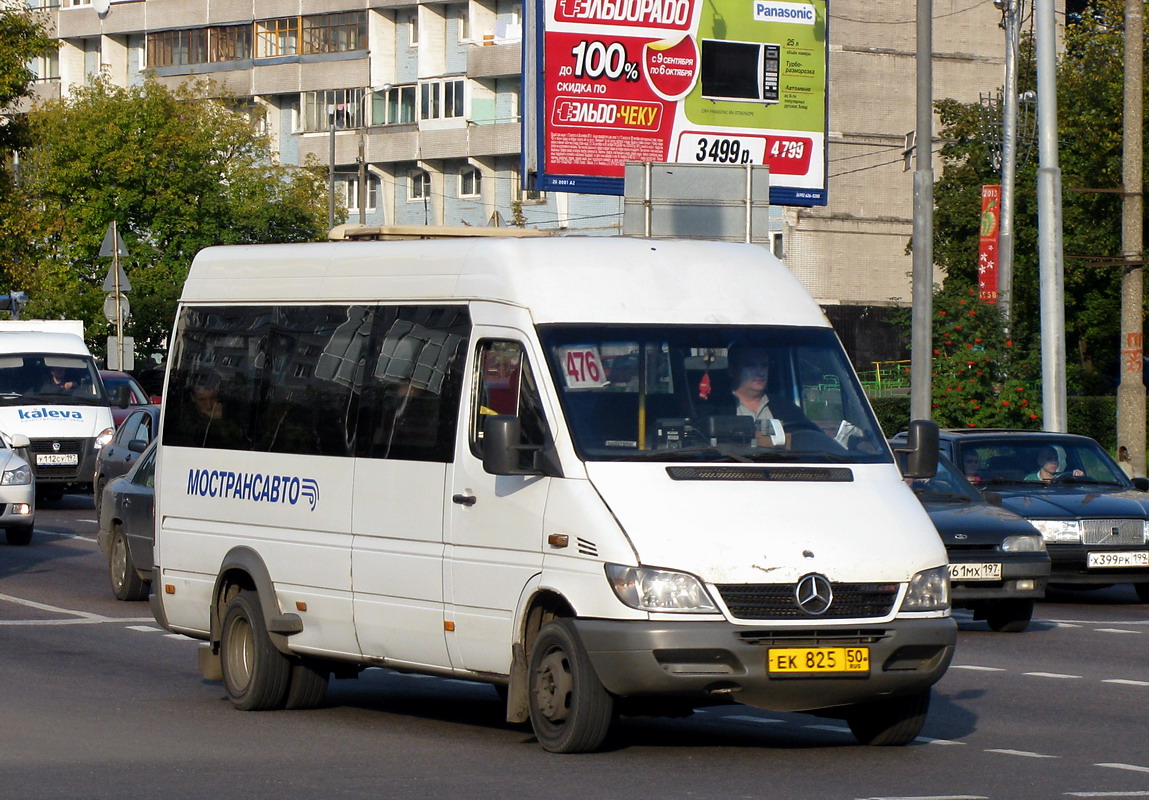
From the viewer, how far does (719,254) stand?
438 inches

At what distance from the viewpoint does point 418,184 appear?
8706 cm

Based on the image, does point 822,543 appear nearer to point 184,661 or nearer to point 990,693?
point 990,693

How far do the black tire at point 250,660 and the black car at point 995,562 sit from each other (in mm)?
6443

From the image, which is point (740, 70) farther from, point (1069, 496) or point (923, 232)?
point (1069, 496)

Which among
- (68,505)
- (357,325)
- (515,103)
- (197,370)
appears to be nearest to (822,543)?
(357,325)

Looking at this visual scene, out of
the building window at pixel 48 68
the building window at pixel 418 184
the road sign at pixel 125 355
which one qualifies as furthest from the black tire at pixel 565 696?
the building window at pixel 48 68

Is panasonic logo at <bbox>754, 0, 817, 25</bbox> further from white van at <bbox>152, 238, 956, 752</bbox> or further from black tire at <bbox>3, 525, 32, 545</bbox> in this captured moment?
white van at <bbox>152, 238, 956, 752</bbox>

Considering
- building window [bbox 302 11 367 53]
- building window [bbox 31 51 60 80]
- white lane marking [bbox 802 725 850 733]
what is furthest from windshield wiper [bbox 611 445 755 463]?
building window [bbox 31 51 60 80]

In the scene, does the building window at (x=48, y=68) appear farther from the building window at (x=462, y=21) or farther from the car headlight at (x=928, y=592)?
the car headlight at (x=928, y=592)

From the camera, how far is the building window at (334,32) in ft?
291

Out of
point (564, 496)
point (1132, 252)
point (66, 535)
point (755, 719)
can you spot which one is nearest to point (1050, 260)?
point (1132, 252)

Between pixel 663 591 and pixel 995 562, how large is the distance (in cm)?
821

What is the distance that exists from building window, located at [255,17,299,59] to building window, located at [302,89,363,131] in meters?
2.11

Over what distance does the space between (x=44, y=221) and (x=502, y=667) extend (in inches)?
1583
